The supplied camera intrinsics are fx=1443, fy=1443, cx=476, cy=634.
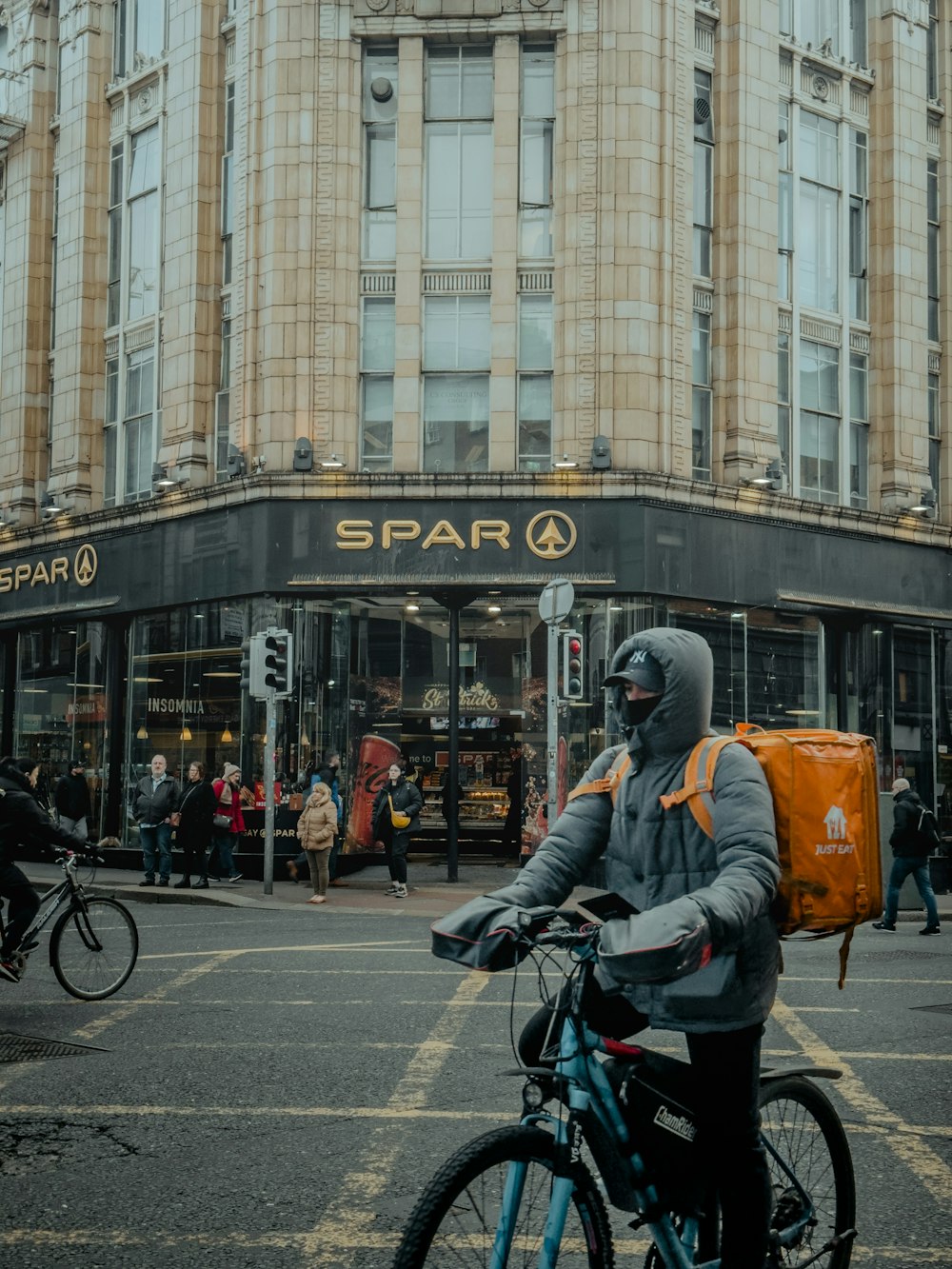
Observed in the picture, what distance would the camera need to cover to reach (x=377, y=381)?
2303 centimetres

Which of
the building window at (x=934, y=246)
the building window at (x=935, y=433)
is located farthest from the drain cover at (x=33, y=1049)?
the building window at (x=934, y=246)

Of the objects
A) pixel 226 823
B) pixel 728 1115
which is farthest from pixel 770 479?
pixel 728 1115

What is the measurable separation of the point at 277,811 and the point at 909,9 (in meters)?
18.1

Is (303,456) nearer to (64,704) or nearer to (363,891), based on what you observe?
(363,891)

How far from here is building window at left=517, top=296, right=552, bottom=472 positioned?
22625mm

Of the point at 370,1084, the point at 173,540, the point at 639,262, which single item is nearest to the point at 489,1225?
the point at 370,1084

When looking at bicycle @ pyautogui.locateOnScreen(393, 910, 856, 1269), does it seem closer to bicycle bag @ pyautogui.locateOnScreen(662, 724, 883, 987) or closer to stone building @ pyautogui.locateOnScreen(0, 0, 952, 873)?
bicycle bag @ pyautogui.locateOnScreen(662, 724, 883, 987)

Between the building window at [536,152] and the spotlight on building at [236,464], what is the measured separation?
549 cm

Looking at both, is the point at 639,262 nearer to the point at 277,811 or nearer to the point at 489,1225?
the point at 277,811

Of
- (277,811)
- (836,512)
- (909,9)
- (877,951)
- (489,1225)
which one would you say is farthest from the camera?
(909,9)

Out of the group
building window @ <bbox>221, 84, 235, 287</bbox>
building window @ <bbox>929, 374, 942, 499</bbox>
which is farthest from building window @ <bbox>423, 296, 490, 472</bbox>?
building window @ <bbox>929, 374, 942, 499</bbox>

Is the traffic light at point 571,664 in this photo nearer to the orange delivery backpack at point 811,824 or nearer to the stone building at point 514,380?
the stone building at point 514,380

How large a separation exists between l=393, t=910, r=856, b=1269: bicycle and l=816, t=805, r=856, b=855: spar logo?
24.9 inches

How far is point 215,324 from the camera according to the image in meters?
24.8
